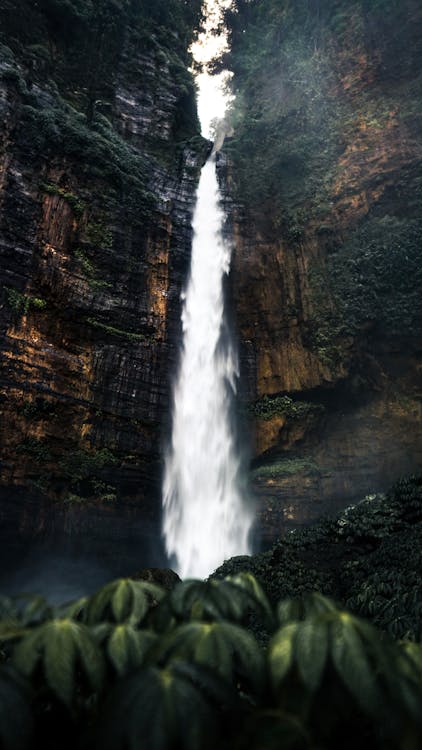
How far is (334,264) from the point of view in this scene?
1652cm

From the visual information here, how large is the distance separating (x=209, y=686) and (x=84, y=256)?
48.7 ft

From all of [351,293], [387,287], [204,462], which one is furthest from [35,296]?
[387,287]

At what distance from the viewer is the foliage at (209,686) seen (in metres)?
0.94

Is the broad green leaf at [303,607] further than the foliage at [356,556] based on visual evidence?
No

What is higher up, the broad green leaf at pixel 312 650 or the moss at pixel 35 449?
the moss at pixel 35 449

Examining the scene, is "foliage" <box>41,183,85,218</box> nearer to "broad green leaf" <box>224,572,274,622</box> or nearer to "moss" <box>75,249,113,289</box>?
"moss" <box>75,249,113,289</box>

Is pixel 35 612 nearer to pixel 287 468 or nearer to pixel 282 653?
pixel 282 653

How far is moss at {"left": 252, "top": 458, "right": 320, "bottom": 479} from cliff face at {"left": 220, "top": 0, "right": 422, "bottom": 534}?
0.05 meters

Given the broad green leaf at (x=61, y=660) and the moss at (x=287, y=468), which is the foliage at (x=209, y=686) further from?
the moss at (x=287, y=468)

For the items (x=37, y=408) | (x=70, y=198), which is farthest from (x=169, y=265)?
(x=37, y=408)

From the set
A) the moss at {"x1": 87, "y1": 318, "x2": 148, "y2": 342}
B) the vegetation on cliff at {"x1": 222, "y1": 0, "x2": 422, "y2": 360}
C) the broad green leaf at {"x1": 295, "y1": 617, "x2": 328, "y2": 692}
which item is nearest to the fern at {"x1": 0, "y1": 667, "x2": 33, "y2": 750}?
the broad green leaf at {"x1": 295, "y1": 617, "x2": 328, "y2": 692}

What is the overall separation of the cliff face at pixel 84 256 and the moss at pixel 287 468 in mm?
3822

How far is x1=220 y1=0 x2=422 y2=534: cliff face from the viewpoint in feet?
46.8

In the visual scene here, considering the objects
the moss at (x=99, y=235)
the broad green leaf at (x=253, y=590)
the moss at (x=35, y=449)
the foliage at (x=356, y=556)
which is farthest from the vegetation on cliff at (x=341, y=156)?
the broad green leaf at (x=253, y=590)
